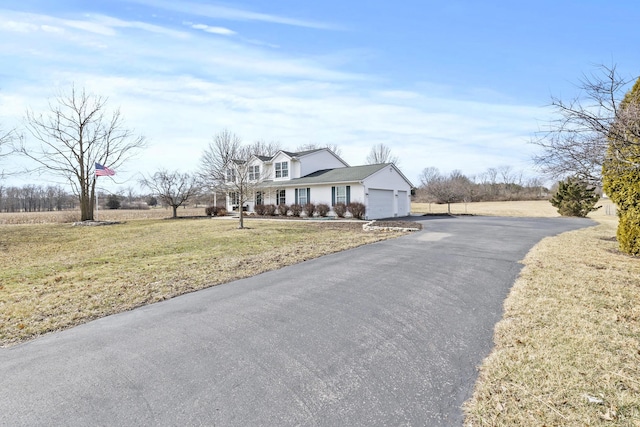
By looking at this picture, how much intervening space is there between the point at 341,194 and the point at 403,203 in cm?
599

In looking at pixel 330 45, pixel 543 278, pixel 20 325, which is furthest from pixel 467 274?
pixel 330 45

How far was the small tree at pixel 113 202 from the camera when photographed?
165ft

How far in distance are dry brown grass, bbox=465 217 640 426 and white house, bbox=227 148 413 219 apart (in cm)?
1688

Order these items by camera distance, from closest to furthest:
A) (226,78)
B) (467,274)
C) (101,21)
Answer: (467,274) → (101,21) → (226,78)

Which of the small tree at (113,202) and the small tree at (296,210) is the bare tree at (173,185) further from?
the small tree at (113,202)

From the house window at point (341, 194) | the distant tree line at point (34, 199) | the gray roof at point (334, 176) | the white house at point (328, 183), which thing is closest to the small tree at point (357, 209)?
the white house at point (328, 183)

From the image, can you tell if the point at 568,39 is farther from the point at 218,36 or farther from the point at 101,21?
the point at 101,21

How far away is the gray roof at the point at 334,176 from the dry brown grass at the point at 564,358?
17026 millimetres

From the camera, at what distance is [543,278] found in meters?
6.32

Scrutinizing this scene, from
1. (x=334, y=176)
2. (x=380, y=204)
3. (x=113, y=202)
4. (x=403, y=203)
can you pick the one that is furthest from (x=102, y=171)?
(x=113, y=202)

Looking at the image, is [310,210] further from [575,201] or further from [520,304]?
[575,201]

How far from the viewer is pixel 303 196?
25.8 meters

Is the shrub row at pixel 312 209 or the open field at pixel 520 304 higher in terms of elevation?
the shrub row at pixel 312 209

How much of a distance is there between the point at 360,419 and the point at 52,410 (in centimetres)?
243
